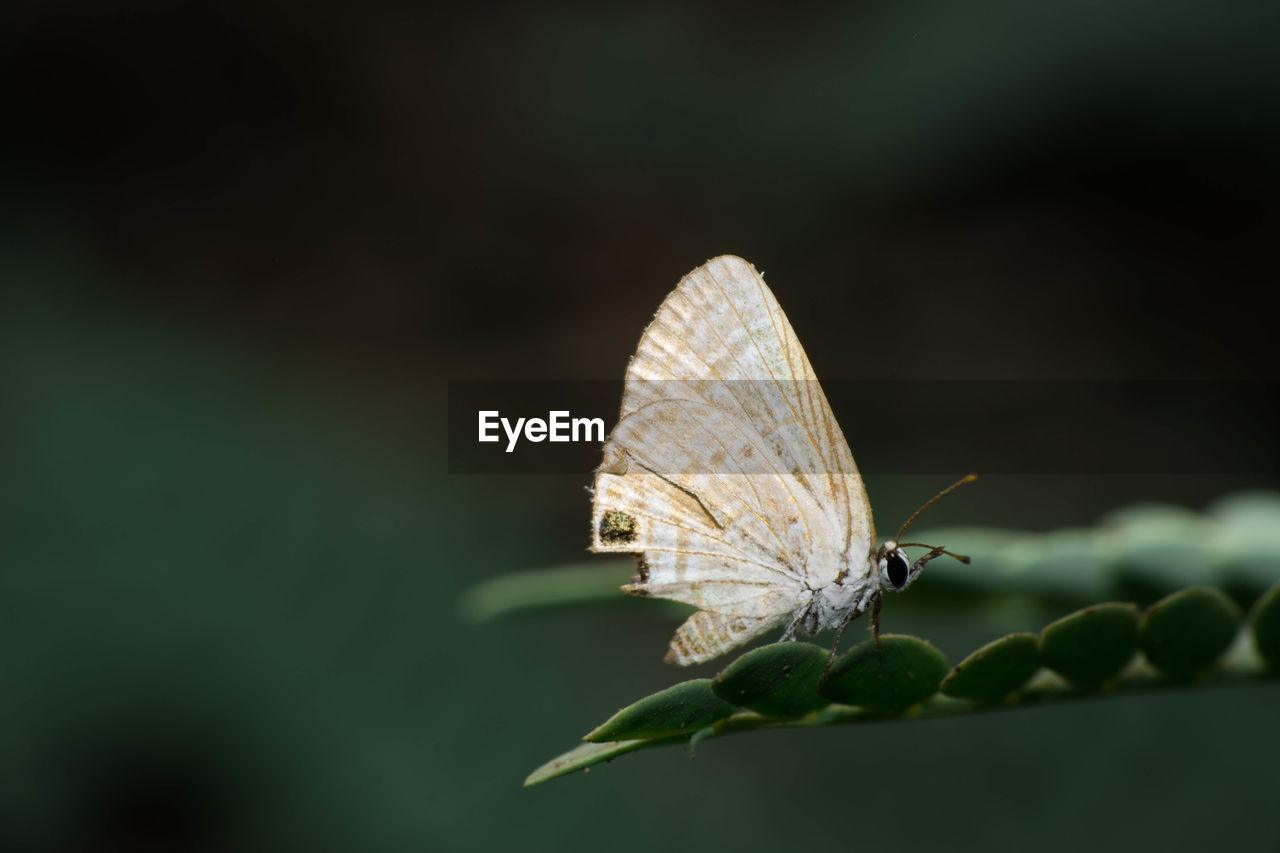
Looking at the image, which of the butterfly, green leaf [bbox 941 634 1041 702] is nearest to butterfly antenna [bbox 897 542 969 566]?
the butterfly

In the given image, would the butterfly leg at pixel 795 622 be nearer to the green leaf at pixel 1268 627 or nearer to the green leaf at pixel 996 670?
the green leaf at pixel 996 670

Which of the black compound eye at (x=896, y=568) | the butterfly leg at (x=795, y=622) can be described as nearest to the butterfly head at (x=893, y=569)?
the black compound eye at (x=896, y=568)

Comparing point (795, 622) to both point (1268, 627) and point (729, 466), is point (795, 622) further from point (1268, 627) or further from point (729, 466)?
point (1268, 627)

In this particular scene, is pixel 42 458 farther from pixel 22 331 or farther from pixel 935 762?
pixel 935 762

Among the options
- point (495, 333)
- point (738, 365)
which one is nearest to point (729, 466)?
point (738, 365)

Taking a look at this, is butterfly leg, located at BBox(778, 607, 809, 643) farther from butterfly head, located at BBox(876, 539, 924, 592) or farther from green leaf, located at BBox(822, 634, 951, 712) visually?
green leaf, located at BBox(822, 634, 951, 712)

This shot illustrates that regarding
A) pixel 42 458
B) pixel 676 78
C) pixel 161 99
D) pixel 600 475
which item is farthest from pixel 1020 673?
pixel 161 99
